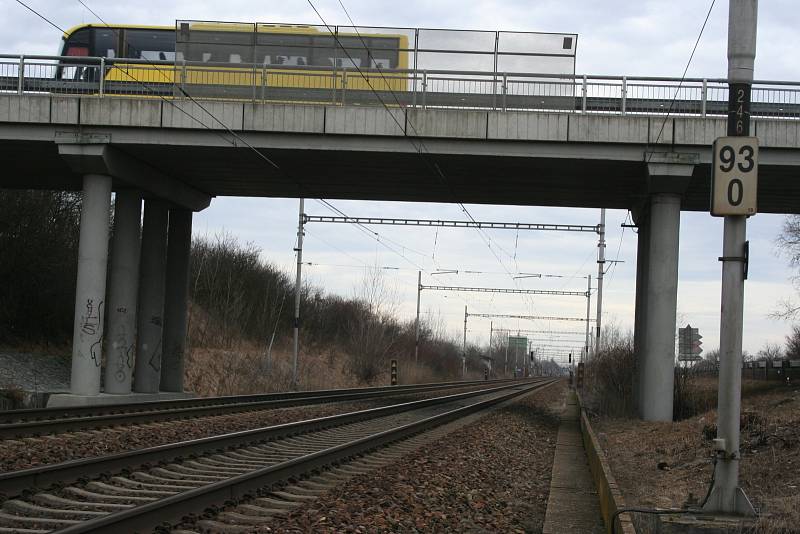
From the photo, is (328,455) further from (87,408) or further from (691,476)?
(87,408)

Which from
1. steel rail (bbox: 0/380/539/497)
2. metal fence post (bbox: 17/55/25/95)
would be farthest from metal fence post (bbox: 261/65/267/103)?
steel rail (bbox: 0/380/539/497)

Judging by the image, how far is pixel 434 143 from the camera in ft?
72.3

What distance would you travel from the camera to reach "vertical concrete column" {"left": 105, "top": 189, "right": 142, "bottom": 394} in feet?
78.6

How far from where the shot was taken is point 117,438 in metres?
14.4

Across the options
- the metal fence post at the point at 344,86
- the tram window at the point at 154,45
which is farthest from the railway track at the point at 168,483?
the tram window at the point at 154,45

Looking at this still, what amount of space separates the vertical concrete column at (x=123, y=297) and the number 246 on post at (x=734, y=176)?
1811 cm

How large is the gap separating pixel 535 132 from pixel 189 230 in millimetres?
11590

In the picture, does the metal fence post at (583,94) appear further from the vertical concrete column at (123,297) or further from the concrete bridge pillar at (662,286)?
the vertical concrete column at (123,297)

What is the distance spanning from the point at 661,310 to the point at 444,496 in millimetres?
13340

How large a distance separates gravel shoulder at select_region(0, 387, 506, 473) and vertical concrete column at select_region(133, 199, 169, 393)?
234 inches

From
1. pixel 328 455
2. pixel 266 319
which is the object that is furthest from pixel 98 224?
pixel 266 319

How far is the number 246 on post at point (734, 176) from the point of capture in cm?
906

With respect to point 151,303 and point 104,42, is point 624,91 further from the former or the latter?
point 104,42

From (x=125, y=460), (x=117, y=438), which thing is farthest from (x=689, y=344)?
(x=125, y=460)
